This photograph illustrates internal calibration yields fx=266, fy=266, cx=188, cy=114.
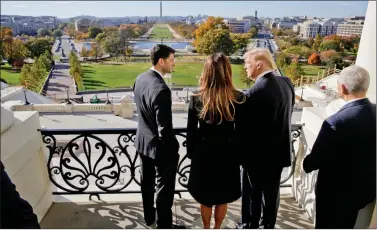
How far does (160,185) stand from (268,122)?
996 mm

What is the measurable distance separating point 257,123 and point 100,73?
39.7 m

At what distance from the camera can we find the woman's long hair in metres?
1.73

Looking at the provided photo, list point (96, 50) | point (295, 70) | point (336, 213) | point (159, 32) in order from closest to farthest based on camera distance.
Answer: point (336, 213) → point (295, 70) → point (159, 32) → point (96, 50)

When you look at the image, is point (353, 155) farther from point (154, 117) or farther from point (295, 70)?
point (295, 70)

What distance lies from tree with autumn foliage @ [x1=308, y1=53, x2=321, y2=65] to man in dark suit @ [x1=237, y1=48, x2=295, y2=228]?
1835 cm

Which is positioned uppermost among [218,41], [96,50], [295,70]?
[218,41]

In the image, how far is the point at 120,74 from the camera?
3653 centimetres

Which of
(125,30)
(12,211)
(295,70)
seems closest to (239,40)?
(295,70)

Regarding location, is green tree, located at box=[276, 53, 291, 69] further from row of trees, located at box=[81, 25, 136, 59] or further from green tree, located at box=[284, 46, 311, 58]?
row of trees, located at box=[81, 25, 136, 59]

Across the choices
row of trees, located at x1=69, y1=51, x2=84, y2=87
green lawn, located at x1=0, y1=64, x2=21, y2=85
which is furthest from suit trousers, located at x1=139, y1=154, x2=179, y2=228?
row of trees, located at x1=69, y1=51, x2=84, y2=87

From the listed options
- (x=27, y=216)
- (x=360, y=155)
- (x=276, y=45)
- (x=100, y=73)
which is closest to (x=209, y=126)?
(x=360, y=155)

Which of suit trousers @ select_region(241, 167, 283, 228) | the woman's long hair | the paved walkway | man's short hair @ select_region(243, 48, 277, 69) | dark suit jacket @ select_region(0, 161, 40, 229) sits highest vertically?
man's short hair @ select_region(243, 48, 277, 69)

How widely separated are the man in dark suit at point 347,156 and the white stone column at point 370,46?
0.31 meters

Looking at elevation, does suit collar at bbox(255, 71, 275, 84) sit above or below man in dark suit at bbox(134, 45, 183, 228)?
above
